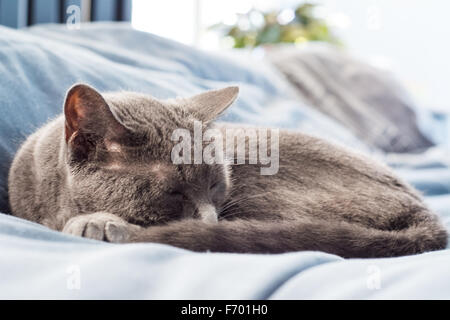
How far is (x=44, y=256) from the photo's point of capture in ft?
2.74

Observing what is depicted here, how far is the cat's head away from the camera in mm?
1041

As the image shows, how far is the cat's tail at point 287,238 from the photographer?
91 cm

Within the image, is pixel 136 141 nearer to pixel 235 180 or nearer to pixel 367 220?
pixel 235 180

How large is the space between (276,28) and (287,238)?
11.8ft

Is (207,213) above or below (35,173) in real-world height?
below

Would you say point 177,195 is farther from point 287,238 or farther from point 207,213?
point 287,238

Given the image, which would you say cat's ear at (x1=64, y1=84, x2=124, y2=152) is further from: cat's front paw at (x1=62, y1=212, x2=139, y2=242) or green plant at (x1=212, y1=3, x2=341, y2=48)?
green plant at (x1=212, y1=3, x2=341, y2=48)

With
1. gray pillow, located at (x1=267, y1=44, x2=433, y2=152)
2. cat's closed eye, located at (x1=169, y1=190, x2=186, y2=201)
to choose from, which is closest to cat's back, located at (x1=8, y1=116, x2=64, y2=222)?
cat's closed eye, located at (x1=169, y1=190, x2=186, y2=201)

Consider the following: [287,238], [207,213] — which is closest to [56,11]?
[207,213]

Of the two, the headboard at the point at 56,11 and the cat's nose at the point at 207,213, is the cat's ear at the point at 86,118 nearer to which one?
the cat's nose at the point at 207,213

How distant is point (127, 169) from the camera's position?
3.52 ft

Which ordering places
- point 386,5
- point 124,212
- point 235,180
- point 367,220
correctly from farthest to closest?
point 386,5 < point 235,180 < point 367,220 < point 124,212
